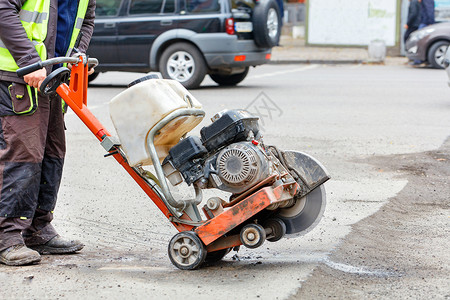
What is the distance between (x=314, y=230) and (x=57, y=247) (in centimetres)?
163

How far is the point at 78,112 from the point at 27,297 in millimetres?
1071

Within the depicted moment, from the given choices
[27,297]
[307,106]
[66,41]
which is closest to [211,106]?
[307,106]

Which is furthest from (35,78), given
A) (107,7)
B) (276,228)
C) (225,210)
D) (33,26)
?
(107,7)

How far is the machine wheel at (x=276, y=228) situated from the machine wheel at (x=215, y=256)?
28 centimetres

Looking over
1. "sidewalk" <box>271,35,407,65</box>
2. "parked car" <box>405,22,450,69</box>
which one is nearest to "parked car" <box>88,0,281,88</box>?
"parked car" <box>405,22,450,69</box>

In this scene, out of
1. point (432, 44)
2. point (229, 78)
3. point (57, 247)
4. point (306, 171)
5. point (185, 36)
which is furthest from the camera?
point (432, 44)

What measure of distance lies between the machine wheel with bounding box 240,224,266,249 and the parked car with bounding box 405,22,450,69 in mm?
14574

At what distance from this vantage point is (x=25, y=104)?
4.22m

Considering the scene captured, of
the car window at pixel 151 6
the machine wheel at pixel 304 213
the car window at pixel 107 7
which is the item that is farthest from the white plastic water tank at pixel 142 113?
the car window at pixel 107 7

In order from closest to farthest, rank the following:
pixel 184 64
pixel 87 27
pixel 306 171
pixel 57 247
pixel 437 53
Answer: pixel 306 171 < pixel 57 247 < pixel 87 27 < pixel 184 64 < pixel 437 53

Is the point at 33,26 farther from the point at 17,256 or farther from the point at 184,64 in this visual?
the point at 184,64

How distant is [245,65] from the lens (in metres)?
13.5

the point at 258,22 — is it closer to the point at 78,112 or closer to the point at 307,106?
the point at 307,106

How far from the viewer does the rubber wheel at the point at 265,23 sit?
13375 mm
